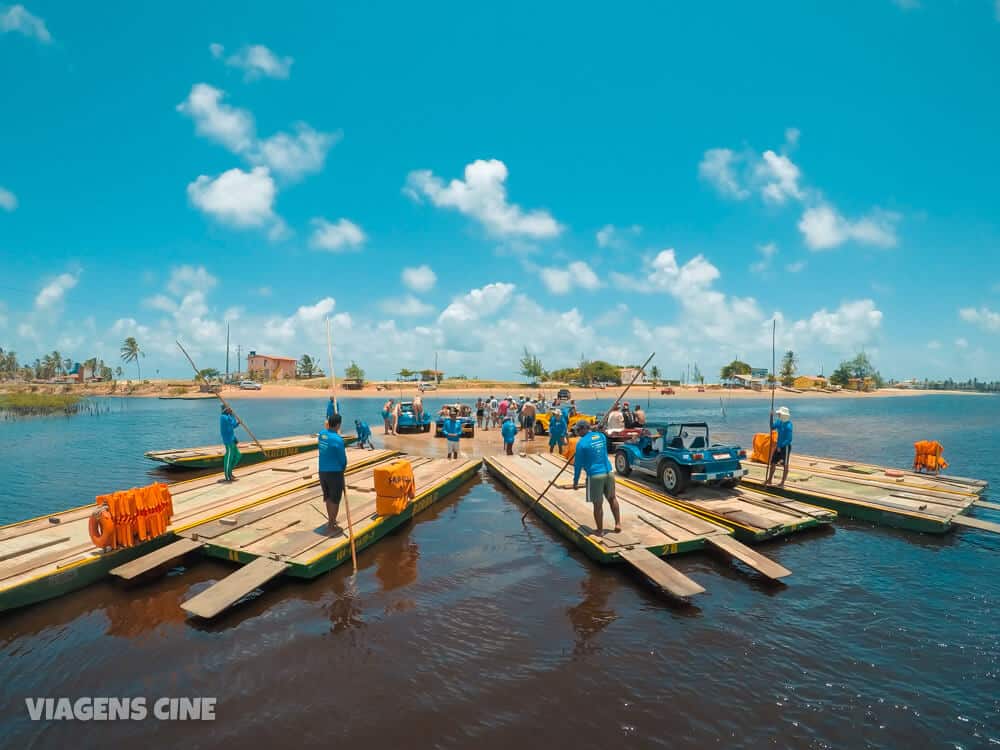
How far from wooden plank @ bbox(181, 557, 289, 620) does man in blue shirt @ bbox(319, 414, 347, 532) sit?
1.43m

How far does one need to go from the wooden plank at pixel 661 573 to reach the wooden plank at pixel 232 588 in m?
5.12

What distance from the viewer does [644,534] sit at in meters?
8.25

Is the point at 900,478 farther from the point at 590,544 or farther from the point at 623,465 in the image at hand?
the point at 590,544

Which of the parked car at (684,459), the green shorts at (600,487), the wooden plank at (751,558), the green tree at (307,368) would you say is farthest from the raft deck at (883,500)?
the green tree at (307,368)

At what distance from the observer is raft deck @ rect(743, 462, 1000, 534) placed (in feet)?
31.0

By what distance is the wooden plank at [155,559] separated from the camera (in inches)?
255

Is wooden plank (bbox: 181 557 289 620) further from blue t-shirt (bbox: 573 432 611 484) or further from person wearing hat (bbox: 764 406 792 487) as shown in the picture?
person wearing hat (bbox: 764 406 792 487)

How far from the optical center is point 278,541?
7648 millimetres

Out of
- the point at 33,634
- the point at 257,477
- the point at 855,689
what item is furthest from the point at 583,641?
the point at 257,477

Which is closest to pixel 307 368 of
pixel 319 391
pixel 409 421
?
pixel 319 391

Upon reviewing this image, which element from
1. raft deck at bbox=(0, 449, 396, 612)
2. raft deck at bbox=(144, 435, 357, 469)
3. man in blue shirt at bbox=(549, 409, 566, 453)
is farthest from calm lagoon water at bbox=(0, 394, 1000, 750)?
raft deck at bbox=(144, 435, 357, 469)

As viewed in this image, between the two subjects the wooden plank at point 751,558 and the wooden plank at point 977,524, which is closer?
the wooden plank at point 751,558

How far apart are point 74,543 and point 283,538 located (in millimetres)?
3083

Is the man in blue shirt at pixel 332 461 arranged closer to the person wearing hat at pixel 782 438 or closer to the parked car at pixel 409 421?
the person wearing hat at pixel 782 438
